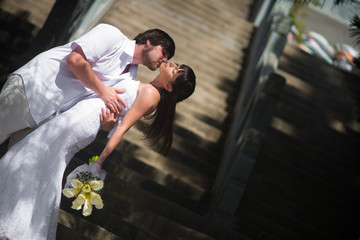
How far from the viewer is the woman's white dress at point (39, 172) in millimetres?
2229

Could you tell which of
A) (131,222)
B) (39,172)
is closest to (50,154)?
(39,172)

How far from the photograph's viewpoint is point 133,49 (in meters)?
2.46

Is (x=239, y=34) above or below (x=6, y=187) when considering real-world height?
below

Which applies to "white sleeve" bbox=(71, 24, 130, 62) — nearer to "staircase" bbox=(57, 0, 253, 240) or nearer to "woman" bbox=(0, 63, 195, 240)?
"woman" bbox=(0, 63, 195, 240)

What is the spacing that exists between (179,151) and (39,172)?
3.04m

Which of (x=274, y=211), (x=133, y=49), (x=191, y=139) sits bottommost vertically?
(x=274, y=211)

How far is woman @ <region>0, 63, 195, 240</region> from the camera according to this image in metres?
2.23

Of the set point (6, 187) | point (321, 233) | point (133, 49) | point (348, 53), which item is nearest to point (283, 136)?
point (321, 233)

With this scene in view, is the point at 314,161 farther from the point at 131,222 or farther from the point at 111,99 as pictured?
the point at 111,99

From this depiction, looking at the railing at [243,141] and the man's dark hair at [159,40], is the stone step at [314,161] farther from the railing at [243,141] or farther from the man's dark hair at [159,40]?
the man's dark hair at [159,40]

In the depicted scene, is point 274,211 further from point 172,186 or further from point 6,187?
point 6,187

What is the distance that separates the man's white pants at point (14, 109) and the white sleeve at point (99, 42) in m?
0.45

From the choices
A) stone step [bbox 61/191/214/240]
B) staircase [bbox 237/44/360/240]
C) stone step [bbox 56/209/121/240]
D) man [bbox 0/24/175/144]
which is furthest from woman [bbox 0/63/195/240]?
staircase [bbox 237/44/360/240]

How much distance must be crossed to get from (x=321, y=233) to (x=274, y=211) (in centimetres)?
75
